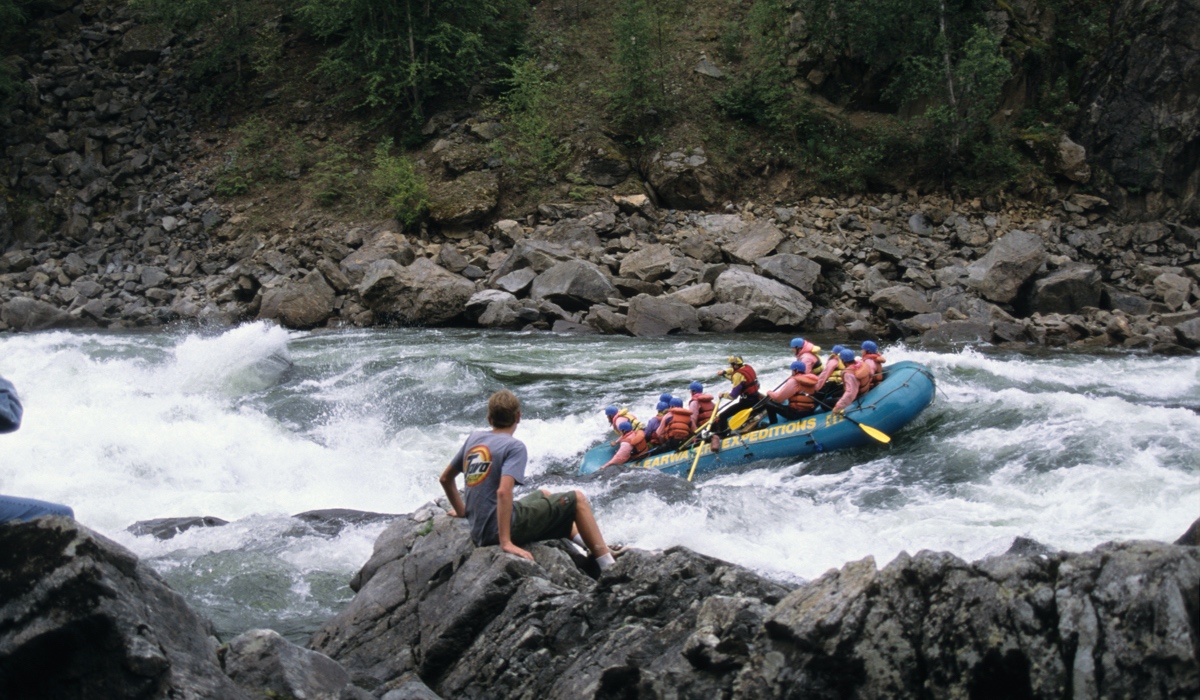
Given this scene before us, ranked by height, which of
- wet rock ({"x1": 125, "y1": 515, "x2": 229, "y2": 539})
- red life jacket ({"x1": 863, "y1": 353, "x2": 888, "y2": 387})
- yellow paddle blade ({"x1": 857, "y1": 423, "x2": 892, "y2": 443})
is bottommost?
yellow paddle blade ({"x1": 857, "y1": 423, "x2": 892, "y2": 443})

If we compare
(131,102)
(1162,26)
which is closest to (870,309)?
(1162,26)

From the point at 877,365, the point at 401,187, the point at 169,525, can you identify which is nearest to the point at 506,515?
the point at 169,525

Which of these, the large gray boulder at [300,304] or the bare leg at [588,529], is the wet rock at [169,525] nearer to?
the bare leg at [588,529]

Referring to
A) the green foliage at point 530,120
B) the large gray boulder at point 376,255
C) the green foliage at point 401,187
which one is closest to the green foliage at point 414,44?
the green foliage at point 530,120

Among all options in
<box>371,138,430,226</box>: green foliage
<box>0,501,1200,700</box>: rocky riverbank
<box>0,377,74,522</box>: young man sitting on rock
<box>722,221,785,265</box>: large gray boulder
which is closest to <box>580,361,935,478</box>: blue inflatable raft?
<box>0,501,1200,700</box>: rocky riverbank

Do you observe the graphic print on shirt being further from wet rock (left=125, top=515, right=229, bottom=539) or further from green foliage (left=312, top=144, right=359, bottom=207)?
green foliage (left=312, top=144, right=359, bottom=207)

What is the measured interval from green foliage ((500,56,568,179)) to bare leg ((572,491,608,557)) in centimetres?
1873

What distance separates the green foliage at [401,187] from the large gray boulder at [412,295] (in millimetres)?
3577

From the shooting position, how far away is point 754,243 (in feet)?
63.4

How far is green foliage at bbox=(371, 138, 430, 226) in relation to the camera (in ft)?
72.4

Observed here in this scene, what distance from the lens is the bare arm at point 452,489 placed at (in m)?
5.12

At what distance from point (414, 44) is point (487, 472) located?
883 inches

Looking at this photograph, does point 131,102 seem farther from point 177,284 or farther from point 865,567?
point 865,567

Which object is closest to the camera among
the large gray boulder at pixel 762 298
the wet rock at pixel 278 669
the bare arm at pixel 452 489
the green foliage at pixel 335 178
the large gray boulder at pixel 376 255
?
the wet rock at pixel 278 669
